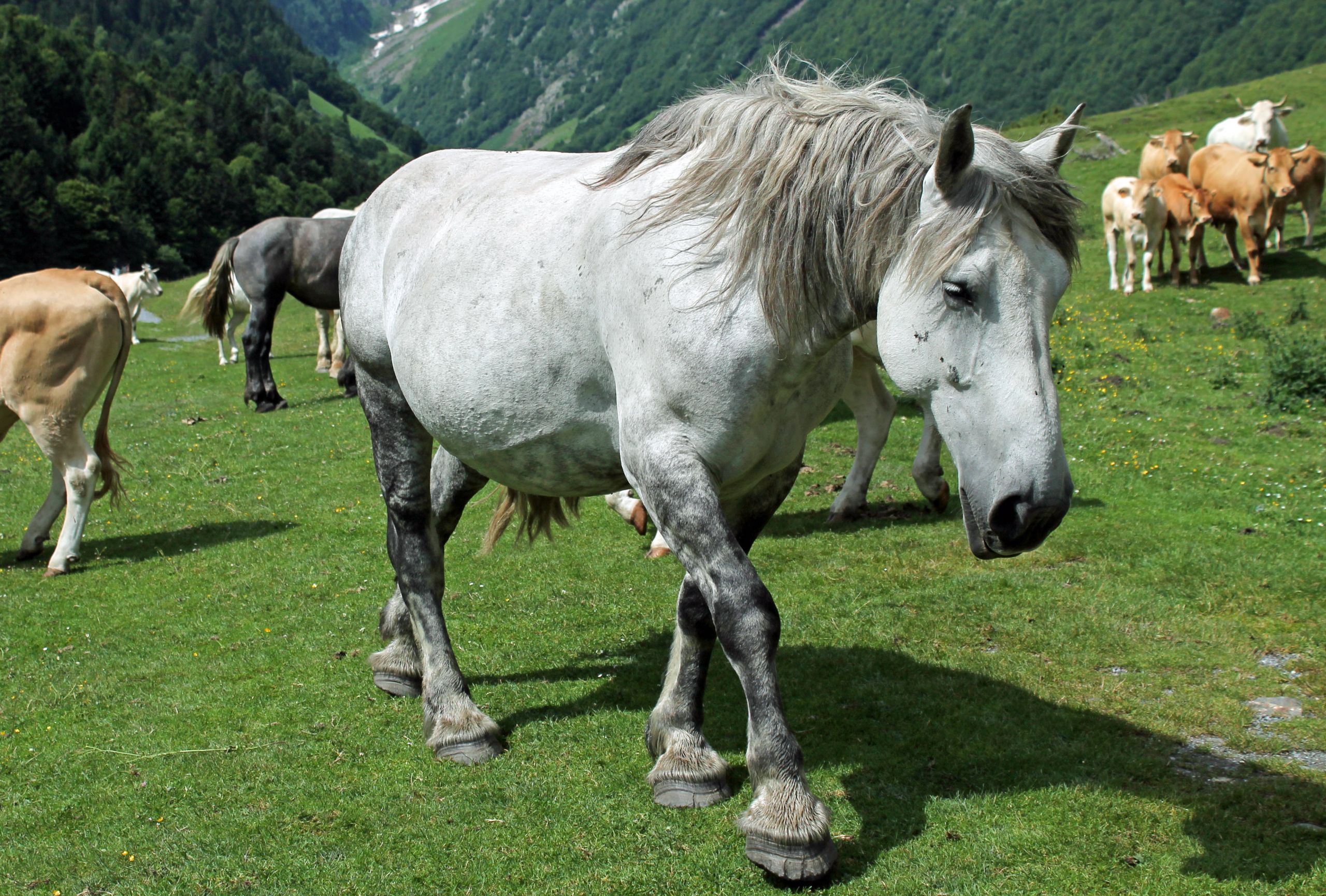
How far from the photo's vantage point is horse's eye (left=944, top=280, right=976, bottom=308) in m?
3.07

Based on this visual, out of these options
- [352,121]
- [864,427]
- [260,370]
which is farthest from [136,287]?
[352,121]

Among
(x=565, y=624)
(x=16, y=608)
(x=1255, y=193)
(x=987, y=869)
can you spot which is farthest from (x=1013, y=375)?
(x=1255, y=193)

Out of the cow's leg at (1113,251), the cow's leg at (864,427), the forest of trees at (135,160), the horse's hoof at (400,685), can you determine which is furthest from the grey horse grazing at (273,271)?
the forest of trees at (135,160)

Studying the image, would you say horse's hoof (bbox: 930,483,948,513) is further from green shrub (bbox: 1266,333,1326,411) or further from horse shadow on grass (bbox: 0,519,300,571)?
horse shadow on grass (bbox: 0,519,300,571)

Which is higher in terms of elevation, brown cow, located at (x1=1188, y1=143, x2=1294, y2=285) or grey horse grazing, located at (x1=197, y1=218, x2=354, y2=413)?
grey horse grazing, located at (x1=197, y1=218, x2=354, y2=413)

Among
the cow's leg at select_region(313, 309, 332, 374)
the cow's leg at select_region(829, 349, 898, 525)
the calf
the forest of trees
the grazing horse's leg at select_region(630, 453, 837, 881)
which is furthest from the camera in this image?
the forest of trees

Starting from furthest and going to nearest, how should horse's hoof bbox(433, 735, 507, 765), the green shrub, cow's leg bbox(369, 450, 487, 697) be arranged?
the green shrub
cow's leg bbox(369, 450, 487, 697)
horse's hoof bbox(433, 735, 507, 765)

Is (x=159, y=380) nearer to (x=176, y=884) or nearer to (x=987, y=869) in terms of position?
(x=176, y=884)

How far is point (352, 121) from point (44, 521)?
515ft

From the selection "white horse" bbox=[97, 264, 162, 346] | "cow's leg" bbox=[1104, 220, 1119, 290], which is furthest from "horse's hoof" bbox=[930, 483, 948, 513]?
"white horse" bbox=[97, 264, 162, 346]

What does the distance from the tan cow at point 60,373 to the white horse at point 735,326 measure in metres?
5.07

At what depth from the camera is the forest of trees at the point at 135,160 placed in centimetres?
6347

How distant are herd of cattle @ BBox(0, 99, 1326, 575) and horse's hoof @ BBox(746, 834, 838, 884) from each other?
434 centimetres

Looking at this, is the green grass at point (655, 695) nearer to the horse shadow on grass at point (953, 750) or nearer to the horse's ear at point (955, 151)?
the horse shadow on grass at point (953, 750)
